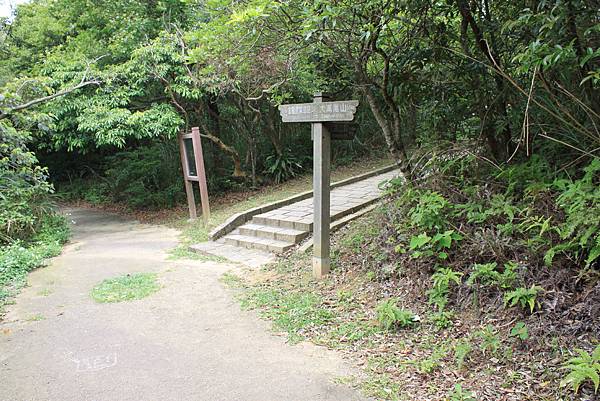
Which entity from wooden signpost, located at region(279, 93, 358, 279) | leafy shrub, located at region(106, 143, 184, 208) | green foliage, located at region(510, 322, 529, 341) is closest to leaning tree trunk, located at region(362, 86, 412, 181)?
wooden signpost, located at region(279, 93, 358, 279)

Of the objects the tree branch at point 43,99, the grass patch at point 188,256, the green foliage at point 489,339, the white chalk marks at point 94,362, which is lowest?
the grass patch at point 188,256

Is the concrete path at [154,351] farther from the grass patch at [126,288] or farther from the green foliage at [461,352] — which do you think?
the green foliage at [461,352]

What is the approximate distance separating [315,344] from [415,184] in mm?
2321

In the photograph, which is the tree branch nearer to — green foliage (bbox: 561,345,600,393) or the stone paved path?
the stone paved path

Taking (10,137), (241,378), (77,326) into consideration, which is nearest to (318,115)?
(241,378)

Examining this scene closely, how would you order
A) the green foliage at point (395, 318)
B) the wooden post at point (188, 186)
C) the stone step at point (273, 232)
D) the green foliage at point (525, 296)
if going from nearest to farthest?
the green foliage at point (525, 296), the green foliage at point (395, 318), the stone step at point (273, 232), the wooden post at point (188, 186)

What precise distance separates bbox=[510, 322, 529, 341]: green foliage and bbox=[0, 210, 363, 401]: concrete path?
1152 mm

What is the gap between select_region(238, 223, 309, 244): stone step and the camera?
620 centimetres

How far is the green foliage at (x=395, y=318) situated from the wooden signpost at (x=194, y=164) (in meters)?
5.05

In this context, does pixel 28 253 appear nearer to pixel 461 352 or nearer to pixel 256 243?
pixel 256 243

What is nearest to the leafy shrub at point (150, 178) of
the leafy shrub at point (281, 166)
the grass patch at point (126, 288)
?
the leafy shrub at point (281, 166)

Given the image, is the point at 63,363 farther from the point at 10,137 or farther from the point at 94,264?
the point at 10,137

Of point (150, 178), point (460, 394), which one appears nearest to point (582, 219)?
point (460, 394)

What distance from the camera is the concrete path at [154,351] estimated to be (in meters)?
2.81
